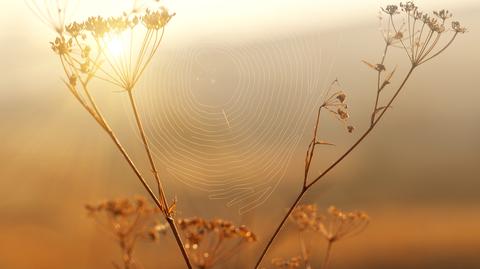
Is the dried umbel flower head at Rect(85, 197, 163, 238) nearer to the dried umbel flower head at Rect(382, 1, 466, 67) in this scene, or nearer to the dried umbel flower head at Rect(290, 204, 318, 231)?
the dried umbel flower head at Rect(290, 204, 318, 231)

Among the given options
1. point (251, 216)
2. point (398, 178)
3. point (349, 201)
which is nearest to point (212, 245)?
point (251, 216)

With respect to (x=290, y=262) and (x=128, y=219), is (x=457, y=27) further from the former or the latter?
(x=128, y=219)

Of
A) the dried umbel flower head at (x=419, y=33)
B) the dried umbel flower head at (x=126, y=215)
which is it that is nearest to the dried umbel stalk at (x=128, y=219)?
the dried umbel flower head at (x=126, y=215)

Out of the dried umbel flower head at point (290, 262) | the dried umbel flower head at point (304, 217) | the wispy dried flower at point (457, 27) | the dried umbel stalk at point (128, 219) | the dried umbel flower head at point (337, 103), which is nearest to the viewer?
the dried umbel flower head at point (337, 103)

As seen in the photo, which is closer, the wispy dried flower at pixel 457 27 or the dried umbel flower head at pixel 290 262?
the wispy dried flower at pixel 457 27

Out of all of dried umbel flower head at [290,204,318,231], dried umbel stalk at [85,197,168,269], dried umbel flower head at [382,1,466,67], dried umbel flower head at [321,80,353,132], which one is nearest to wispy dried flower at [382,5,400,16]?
dried umbel flower head at [382,1,466,67]

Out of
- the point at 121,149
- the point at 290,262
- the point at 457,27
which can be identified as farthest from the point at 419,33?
the point at 121,149

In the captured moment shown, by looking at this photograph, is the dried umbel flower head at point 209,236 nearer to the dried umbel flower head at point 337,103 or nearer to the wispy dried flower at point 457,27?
the dried umbel flower head at point 337,103
